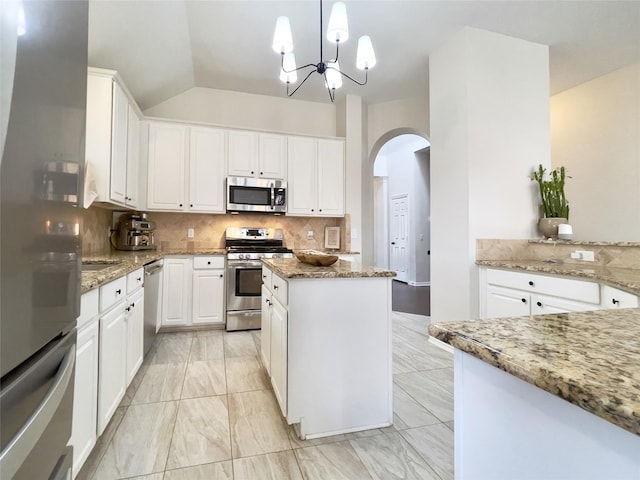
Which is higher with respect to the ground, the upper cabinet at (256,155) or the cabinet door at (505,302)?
the upper cabinet at (256,155)

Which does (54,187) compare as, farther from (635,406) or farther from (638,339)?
(638,339)

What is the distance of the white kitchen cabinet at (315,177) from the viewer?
4.07 m

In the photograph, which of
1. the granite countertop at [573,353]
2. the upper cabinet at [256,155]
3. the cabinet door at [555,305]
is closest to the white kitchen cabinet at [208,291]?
the upper cabinet at [256,155]

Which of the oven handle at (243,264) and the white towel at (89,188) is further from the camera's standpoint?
the oven handle at (243,264)

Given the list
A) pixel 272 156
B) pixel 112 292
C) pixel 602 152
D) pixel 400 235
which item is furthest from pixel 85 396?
pixel 400 235

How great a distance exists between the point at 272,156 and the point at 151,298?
7.30ft

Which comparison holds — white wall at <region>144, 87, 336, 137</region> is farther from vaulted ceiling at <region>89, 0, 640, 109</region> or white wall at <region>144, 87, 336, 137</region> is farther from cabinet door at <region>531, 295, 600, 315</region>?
cabinet door at <region>531, 295, 600, 315</region>

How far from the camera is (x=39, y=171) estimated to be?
0.59 metres

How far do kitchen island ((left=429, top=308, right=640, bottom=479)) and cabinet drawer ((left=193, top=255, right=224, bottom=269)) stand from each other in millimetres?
3206

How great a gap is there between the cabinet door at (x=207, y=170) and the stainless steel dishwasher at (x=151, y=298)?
0.91 meters

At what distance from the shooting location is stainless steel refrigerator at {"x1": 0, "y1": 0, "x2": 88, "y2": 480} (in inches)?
19.7

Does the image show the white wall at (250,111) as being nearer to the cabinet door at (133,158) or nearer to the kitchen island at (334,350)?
the cabinet door at (133,158)

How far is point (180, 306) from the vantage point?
344 cm

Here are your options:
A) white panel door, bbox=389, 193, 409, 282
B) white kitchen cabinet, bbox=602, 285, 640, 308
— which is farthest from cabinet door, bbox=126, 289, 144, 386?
white panel door, bbox=389, 193, 409, 282
